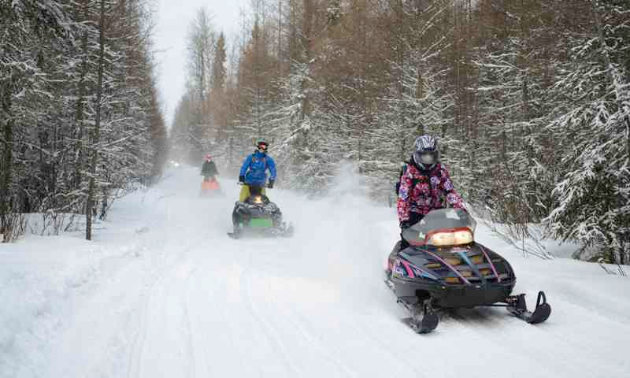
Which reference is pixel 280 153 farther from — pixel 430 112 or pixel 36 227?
pixel 36 227

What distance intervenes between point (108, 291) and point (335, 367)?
11.2 feet

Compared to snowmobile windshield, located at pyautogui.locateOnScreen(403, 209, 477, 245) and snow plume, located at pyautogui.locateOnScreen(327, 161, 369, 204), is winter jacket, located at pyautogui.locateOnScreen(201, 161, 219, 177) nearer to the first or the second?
snow plume, located at pyautogui.locateOnScreen(327, 161, 369, 204)

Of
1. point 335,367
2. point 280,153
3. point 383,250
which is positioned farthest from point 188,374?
point 280,153

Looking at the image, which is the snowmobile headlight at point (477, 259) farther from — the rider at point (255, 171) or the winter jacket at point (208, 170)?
the winter jacket at point (208, 170)

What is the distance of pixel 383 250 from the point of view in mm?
8125

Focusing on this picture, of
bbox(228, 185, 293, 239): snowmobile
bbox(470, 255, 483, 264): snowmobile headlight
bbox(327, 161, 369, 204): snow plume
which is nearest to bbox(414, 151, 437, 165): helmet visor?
bbox(470, 255, 483, 264): snowmobile headlight

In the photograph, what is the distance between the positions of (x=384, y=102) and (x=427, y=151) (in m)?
11.6

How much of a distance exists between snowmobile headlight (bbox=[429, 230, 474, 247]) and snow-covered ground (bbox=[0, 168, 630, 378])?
80 cm

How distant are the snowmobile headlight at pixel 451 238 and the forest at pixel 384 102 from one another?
12.3ft

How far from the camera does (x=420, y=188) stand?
5.41 m

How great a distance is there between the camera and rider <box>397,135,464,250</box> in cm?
523

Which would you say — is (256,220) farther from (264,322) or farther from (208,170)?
(208,170)

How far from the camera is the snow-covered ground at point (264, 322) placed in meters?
3.24

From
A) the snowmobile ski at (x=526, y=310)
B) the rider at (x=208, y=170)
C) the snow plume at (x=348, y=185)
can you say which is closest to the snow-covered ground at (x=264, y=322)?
the snowmobile ski at (x=526, y=310)
